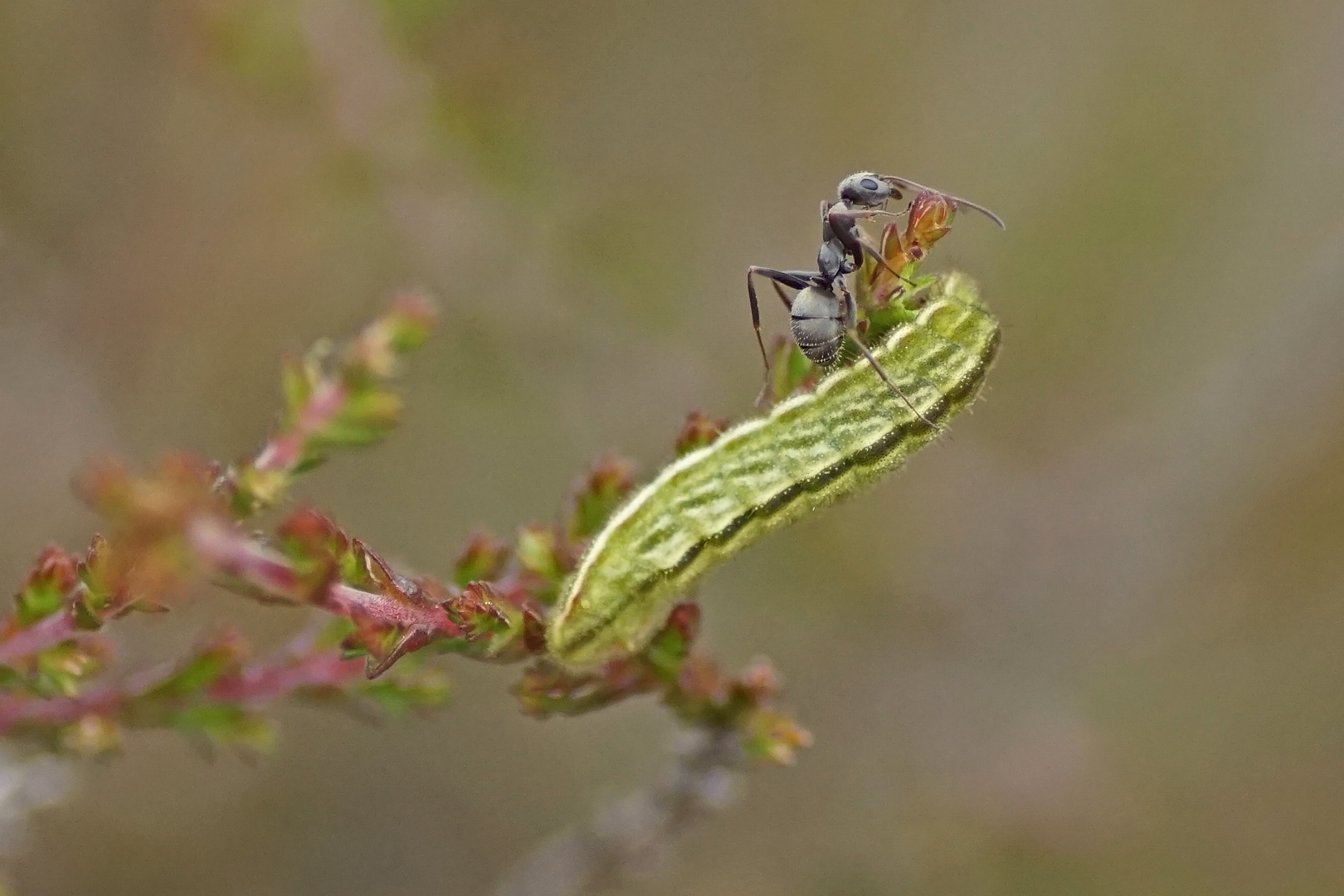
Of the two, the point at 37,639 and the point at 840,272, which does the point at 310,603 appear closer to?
the point at 37,639

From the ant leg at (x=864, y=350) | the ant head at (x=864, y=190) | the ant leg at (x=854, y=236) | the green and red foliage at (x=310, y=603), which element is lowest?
the green and red foliage at (x=310, y=603)

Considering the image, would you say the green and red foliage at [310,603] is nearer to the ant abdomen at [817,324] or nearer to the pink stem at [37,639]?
the pink stem at [37,639]

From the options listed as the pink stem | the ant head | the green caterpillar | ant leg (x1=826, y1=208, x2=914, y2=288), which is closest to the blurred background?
the ant head

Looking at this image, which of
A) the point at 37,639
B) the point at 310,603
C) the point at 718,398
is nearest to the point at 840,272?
the point at 310,603

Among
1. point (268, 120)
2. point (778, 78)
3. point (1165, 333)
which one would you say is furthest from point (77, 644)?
point (1165, 333)

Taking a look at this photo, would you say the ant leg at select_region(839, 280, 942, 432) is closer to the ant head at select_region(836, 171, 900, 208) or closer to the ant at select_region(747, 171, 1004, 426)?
the ant at select_region(747, 171, 1004, 426)

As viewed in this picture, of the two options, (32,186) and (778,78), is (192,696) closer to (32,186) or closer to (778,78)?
(32,186)

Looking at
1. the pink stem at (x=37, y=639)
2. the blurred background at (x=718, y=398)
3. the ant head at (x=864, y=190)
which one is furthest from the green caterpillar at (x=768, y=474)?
the blurred background at (x=718, y=398)
